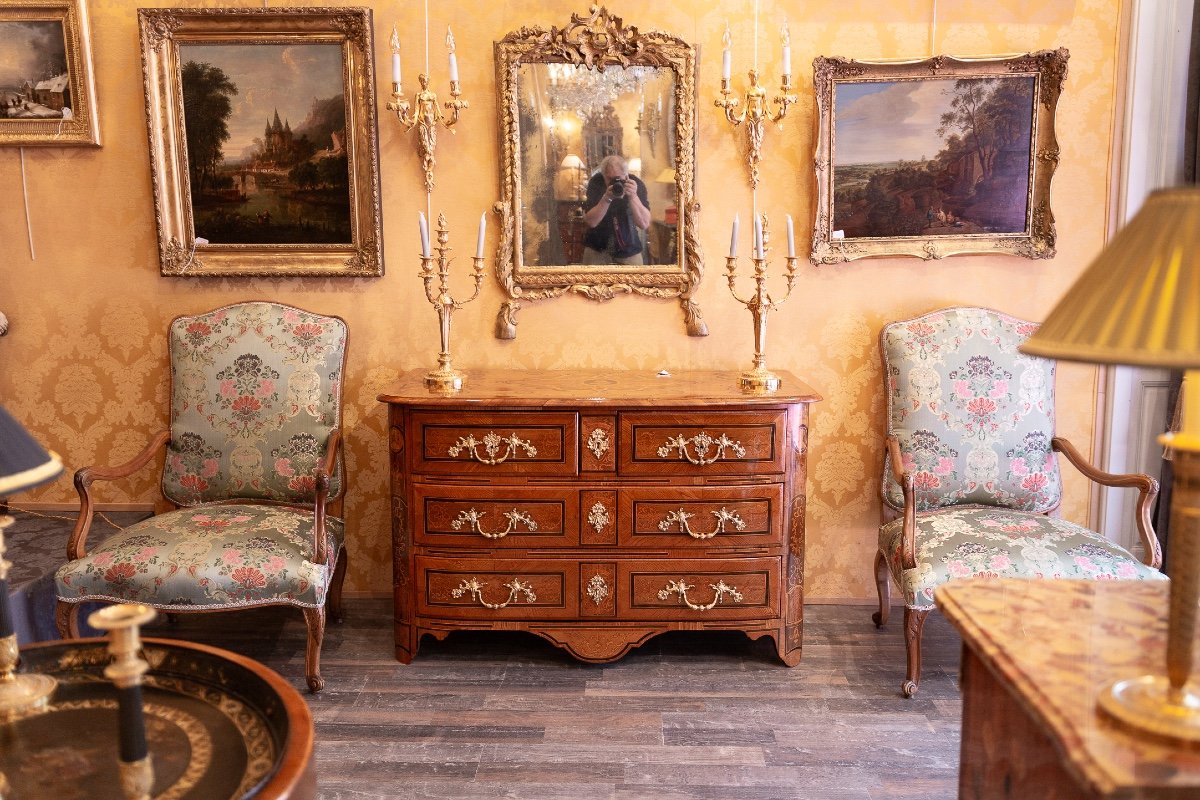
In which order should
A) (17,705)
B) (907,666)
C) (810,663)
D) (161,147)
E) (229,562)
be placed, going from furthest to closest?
(161,147) < (810,663) < (907,666) < (229,562) < (17,705)

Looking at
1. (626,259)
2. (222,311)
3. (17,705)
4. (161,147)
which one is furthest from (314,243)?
(17,705)

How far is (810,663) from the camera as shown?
11.9 ft

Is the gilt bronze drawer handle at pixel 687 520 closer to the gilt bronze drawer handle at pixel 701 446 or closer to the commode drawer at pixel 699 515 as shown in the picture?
the commode drawer at pixel 699 515

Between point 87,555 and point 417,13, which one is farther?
point 417,13

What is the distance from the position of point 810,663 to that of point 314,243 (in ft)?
9.19

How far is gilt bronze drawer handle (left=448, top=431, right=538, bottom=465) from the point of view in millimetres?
3418

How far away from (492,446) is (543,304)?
87 cm

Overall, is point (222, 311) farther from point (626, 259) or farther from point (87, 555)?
point (626, 259)

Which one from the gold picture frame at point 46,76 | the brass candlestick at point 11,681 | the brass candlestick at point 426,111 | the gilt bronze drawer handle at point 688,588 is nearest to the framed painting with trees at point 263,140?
the brass candlestick at point 426,111

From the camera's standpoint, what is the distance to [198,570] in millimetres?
3146

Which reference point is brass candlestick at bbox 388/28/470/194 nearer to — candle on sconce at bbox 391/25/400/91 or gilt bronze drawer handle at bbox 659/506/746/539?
candle on sconce at bbox 391/25/400/91

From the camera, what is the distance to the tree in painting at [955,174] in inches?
151

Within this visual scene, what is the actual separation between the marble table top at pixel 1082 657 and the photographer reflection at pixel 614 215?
2438mm

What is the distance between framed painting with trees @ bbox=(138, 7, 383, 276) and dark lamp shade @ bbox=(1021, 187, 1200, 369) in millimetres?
3169
